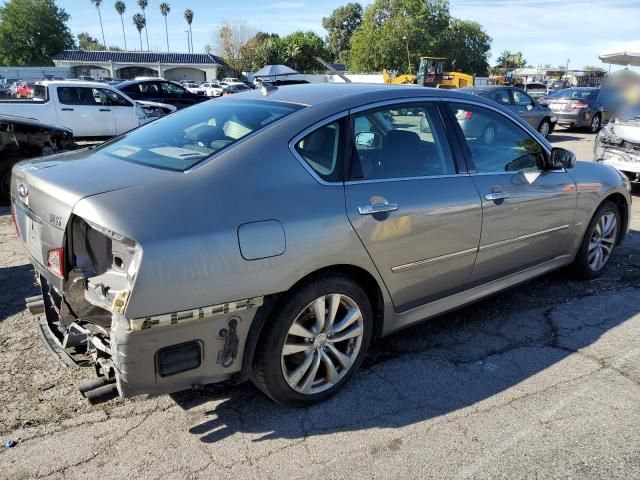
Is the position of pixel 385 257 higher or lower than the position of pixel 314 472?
higher

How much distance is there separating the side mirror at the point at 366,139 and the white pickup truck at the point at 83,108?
10.3 m

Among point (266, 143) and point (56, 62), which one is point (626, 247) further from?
point (56, 62)

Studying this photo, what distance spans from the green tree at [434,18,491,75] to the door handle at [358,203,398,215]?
7756 centimetres

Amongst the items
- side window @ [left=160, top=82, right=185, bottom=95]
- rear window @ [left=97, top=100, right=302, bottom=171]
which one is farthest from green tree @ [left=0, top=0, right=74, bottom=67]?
rear window @ [left=97, top=100, right=302, bottom=171]

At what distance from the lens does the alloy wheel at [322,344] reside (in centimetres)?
279

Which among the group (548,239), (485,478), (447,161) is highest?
(447,161)

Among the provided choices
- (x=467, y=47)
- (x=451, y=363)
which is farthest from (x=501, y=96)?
(x=467, y=47)

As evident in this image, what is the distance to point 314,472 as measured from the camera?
2.47 m

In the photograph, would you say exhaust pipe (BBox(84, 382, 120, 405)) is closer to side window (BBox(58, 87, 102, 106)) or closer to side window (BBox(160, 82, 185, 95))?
side window (BBox(58, 87, 102, 106))

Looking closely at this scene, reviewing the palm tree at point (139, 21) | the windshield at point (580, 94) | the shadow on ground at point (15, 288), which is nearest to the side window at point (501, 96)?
the windshield at point (580, 94)

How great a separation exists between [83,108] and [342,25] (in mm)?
109837

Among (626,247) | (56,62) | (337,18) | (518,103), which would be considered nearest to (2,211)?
(626,247)

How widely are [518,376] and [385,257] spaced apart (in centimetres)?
119

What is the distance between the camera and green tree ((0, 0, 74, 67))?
Answer: 236 feet
